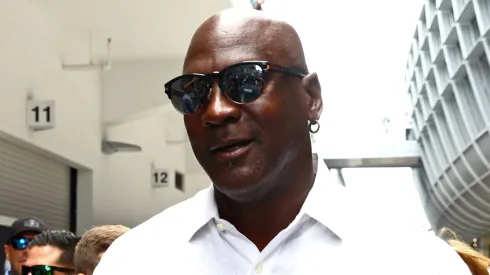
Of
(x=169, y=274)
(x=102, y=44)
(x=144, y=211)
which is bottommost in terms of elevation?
(x=144, y=211)

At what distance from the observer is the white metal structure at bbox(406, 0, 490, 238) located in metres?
5.64

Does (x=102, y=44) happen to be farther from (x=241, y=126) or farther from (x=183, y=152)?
(x=241, y=126)

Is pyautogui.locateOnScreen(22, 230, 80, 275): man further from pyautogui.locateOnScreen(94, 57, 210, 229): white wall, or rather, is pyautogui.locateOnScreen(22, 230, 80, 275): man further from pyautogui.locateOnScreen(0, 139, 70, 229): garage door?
pyautogui.locateOnScreen(94, 57, 210, 229): white wall

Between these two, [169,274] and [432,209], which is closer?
[169,274]

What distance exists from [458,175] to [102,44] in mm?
4016

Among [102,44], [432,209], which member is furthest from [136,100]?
[432,209]

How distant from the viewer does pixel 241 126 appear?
915mm

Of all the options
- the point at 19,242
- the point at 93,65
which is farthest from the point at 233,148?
the point at 93,65

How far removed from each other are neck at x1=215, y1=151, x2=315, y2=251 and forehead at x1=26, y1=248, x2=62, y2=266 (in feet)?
5.97

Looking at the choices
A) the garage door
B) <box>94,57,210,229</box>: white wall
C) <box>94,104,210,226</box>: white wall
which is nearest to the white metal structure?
<box>94,57,210,229</box>: white wall

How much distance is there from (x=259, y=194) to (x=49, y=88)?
5636mm

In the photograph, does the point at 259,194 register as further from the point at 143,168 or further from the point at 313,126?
the point at 143,168

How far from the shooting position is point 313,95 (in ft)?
3.36

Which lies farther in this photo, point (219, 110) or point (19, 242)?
point (19, 242)
